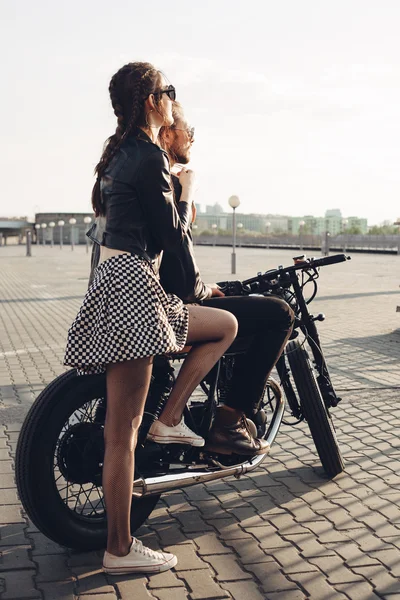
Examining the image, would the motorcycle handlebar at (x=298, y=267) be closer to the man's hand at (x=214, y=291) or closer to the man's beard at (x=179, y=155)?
the man's hand at (x=214, y=291)

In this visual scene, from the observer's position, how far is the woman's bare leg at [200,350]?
3.44m

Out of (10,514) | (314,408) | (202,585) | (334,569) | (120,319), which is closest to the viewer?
Answer: (120,319)

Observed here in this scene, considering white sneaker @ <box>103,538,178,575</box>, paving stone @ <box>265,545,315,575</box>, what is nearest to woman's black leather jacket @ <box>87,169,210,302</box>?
white sneaker @ <box>103,538,178,575</box>

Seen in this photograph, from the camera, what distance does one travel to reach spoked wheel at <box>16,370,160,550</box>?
3260mm

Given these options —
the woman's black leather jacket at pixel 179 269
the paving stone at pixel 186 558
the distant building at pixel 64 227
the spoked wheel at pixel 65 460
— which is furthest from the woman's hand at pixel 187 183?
the distant building at pixel 64 227

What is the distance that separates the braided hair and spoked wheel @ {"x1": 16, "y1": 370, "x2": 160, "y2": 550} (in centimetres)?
72

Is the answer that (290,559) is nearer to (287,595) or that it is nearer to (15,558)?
(287,595)

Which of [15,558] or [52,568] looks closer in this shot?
[52,568]

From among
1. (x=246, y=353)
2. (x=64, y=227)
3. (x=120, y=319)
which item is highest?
(x=120, y=319)

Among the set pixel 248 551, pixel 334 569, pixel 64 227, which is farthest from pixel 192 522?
pixel 64 227

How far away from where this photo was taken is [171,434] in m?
3.46

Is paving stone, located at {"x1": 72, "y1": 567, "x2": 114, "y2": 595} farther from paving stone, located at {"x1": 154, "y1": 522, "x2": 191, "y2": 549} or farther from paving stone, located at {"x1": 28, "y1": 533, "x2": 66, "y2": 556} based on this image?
paving stone, located at {"x1": 154, "y1": 522, "x2": 191, "y2": 549}

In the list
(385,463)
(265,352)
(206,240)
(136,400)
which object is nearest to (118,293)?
(136,400)

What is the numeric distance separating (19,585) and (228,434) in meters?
1.09
